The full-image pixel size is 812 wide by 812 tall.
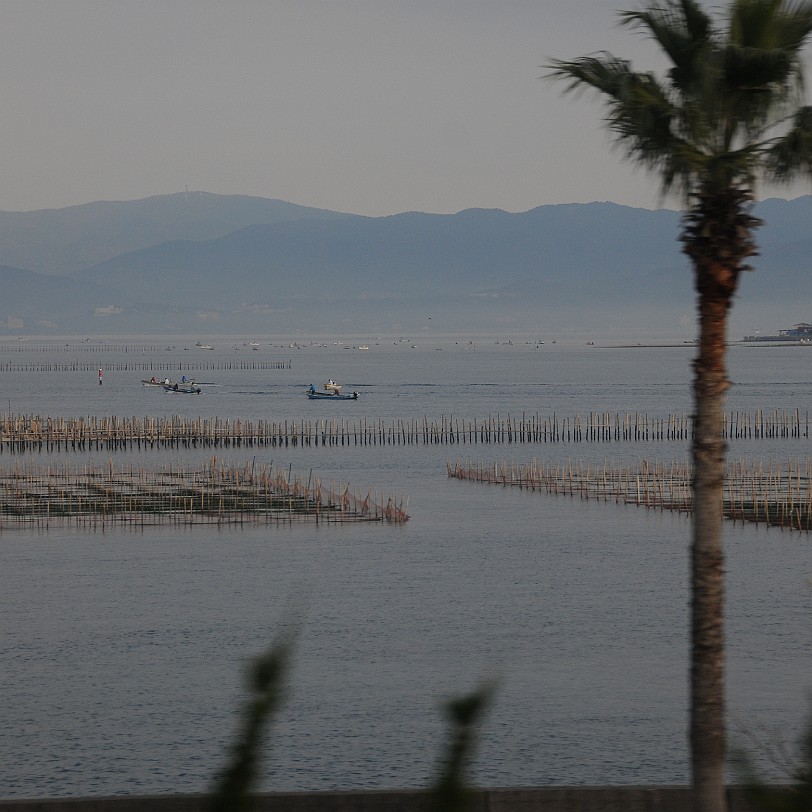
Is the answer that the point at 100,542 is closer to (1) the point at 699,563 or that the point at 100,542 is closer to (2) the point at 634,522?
(2) the point at 634,522

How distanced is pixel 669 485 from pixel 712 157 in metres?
52.8

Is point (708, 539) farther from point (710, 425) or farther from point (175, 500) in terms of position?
point (175, 500)

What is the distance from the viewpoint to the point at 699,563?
13461 mm

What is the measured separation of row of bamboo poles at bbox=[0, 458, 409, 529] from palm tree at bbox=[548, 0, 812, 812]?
142 ft

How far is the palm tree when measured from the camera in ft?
42.5

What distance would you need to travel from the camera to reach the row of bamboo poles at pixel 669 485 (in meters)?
55.5

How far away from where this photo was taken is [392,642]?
1421 inches

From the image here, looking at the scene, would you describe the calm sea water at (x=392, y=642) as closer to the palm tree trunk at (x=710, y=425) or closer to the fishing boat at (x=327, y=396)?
the palm tree trunk at (x=710, y=425)

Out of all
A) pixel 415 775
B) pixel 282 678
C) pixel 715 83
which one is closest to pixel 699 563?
pixel 715 83

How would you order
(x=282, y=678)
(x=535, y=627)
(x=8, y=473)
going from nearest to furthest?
(x=282, y=678), (x=535, y=627), (x=8, y=473)

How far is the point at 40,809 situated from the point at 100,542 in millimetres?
40381

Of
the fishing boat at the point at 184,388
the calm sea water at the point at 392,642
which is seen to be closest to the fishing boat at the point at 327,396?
the fishing boat at the point at 184,388

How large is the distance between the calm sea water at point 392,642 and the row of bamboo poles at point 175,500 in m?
2.10

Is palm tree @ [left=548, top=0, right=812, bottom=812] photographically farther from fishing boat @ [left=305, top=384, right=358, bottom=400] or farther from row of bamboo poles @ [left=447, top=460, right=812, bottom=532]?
fishing boat @ [left=305, top=384, right=358, bottom=400]
